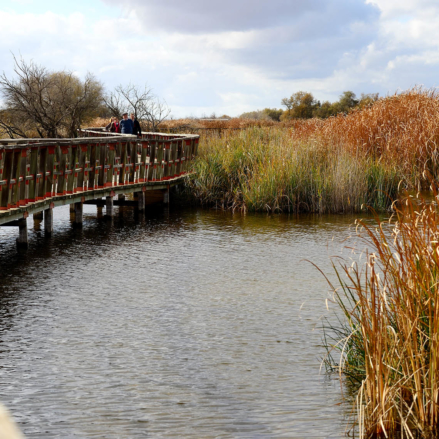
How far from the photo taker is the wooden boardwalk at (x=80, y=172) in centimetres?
1259

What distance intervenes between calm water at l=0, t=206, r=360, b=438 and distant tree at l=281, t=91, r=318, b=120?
144 feet

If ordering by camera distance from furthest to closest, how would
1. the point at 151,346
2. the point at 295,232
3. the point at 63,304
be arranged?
1. the point at 295,232
2. the point at 63,304
3. the point at 151,346

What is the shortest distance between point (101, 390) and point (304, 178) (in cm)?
1339

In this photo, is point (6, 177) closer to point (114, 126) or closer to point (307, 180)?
point (307, 180)

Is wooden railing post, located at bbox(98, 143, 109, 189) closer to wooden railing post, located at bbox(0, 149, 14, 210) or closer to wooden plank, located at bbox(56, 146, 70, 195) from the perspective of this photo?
wooden plank, located at bbox(56, 146, 70, 195)

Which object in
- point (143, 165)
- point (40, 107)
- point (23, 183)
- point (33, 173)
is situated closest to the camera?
point (23, 183)

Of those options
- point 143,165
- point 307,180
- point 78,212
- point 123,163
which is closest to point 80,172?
point 78,212

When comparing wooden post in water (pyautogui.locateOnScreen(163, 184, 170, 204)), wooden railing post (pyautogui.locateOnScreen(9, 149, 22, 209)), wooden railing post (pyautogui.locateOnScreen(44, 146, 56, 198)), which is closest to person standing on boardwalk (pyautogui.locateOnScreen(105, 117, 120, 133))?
wooden post in water (pyautogui.locateOnScreen(163, 184, 170, 204))

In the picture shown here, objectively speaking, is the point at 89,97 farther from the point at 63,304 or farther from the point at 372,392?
the point at 372,392

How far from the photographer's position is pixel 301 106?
187ft

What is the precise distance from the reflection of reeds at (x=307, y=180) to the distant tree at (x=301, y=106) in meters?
36.7

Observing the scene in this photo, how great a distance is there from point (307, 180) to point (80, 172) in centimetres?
611

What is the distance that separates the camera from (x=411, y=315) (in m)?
4.89

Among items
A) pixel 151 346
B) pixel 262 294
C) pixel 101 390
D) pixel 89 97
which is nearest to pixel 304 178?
pixel 262 294
